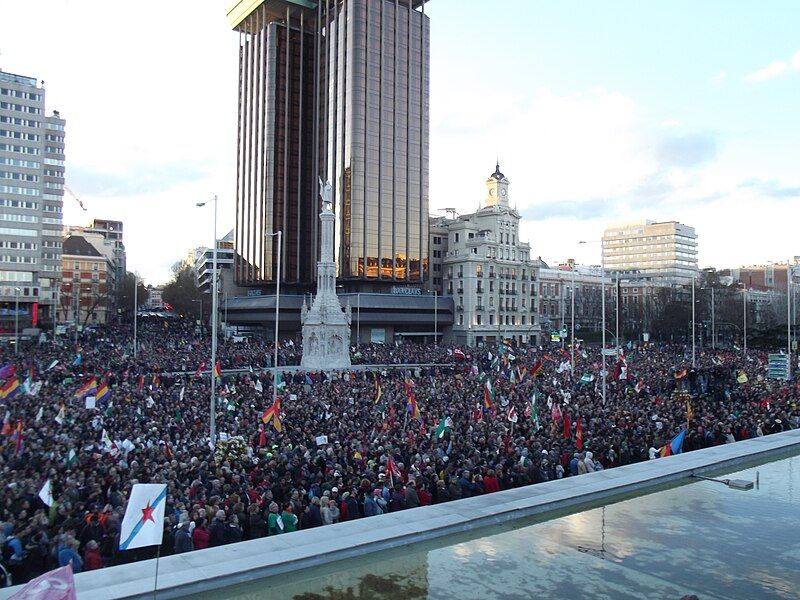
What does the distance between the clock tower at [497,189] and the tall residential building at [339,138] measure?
943 cm

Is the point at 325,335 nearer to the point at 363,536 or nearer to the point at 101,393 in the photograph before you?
the point at 101,393

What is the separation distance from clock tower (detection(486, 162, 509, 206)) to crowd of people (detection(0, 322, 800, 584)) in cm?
6170

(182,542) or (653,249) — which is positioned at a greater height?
(653,249)

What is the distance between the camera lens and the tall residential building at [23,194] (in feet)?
293

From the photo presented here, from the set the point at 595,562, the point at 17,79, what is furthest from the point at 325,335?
the point at 17,79

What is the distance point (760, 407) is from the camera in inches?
1152

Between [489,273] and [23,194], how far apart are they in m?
61.7

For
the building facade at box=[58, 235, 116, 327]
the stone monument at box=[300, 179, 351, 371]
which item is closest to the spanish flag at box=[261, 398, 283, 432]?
the stone monument at box=[300, 179, 351, 371]

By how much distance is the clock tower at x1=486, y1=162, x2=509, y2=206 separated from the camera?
99125 millimetres

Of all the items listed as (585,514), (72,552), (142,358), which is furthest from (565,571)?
(142,358)

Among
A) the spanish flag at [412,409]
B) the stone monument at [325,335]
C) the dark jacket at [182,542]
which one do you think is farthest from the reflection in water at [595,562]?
the stone monument at [325,335]

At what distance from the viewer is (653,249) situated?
583 feet

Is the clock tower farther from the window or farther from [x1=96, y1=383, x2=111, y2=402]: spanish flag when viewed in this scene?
[x1=96, y1=383, x2=111, y2=402]: spanish flag

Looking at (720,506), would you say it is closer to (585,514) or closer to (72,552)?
(585,514)
